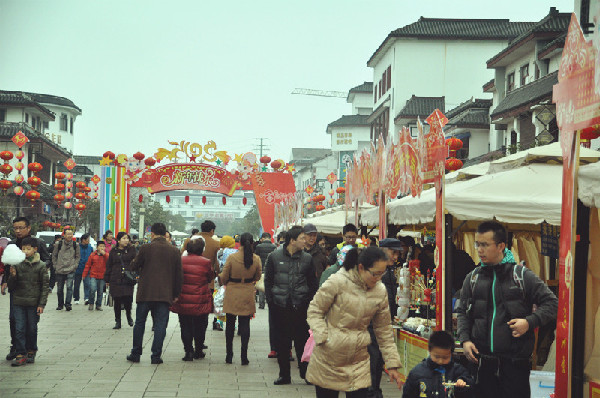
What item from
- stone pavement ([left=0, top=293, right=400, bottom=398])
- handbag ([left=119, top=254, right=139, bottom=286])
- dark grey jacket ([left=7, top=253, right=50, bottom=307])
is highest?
dark grey jacket ([left=7, top=253, right=50, bottom=307])

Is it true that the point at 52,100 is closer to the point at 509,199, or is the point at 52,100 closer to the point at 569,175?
the point at 509,199

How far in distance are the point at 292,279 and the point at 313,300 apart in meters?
3.87

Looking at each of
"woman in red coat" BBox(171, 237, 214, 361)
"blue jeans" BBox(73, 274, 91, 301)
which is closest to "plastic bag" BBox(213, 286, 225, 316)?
"woman in red coat" BBox(171, 237, 214, 361)

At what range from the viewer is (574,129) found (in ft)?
18.8

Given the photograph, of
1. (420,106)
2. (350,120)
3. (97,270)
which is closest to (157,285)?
(97,270)

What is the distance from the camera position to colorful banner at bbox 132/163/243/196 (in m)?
32.9

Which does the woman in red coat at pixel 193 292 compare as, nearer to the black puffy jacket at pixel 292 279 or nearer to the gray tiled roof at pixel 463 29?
the black puffy jacket at pixel 292 279

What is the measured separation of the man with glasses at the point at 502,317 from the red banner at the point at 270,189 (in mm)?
28493

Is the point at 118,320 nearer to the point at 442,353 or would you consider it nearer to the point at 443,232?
the point at 443,232

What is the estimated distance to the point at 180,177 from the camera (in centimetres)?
3303

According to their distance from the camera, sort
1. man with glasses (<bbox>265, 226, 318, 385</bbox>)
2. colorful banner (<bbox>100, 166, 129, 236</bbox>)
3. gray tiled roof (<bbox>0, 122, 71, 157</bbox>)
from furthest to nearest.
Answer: gray tiled roof (<bbox>0, 122, 71, 157</bbox>)
colorful banner (<bbox>100, 166, 129, 236</bbox>)
man with glasses (<bbox>265, 226, 318, 385</bbox>)

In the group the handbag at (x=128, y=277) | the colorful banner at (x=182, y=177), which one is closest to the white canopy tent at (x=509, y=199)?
the handbag at (x=128, y=277)

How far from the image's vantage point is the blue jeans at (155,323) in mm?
10438

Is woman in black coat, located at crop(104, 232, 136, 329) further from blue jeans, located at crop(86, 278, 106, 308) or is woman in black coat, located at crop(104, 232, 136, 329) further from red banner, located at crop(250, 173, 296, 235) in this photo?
red banner, located at crop(250, 173, 296, 235)
